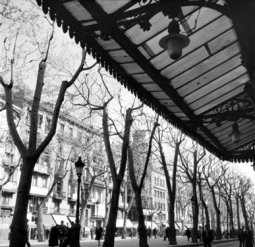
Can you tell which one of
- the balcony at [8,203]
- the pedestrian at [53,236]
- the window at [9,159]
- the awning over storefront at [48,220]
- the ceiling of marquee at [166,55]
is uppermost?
the window at [9,159]

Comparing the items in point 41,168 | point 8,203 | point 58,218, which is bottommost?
point 58,218

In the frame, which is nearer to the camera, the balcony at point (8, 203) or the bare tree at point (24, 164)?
the bare tree at point (24, 164)

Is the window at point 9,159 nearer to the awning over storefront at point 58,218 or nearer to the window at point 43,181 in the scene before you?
A: the window at point 43,181

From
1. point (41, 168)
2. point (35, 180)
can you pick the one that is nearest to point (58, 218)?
point (35, 180)

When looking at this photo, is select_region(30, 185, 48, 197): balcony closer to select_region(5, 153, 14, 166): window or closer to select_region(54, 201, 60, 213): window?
select_region(54, 201, 60, 213): window

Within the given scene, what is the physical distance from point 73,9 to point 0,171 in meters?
37.6

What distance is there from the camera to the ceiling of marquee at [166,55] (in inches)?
234

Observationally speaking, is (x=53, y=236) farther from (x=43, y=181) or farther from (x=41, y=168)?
(x=43, y=181)

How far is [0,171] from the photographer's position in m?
40.5

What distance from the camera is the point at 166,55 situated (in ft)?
25.2

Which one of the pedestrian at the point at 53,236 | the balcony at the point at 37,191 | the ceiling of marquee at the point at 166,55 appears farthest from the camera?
the balcony at the point at 37,191

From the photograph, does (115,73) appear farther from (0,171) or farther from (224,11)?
(0,171)

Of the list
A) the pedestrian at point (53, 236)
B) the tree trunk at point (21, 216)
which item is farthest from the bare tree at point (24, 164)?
the pedestrian at point (53, 236)

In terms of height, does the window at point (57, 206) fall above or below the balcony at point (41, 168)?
below
